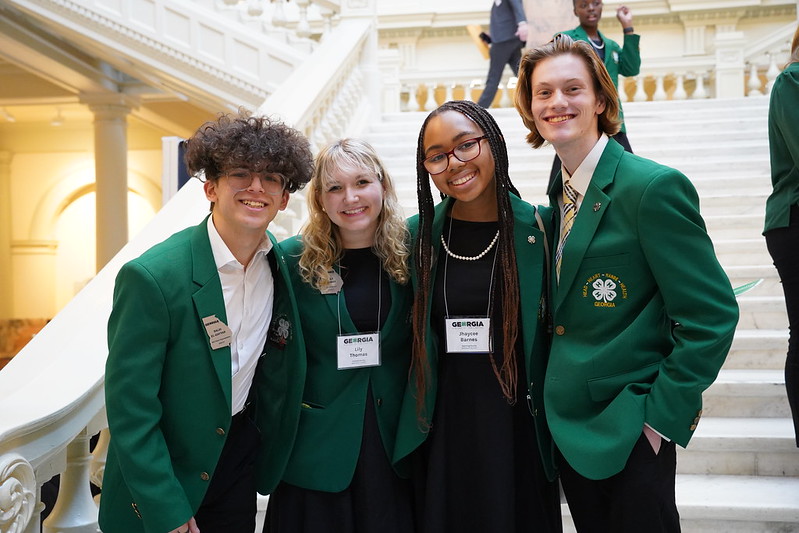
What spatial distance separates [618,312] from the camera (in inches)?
73.9

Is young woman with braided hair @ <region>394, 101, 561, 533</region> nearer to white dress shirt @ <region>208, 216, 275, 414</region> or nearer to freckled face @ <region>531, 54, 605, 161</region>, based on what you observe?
freckled face @ <region>531, 54, 605, 161</region>

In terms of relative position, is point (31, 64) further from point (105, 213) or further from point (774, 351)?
point (774, 351)

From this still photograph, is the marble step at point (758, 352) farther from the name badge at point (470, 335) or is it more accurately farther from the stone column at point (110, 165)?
the stone column at point (110, 165)

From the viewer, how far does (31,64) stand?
9.97 metres

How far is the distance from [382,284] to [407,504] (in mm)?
643

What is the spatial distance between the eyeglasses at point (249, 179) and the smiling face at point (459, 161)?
17.7 inches

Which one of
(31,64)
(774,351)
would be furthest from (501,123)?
(31,64)

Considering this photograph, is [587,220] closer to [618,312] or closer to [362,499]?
[618,312]

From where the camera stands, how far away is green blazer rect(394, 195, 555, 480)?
2096 millimetres

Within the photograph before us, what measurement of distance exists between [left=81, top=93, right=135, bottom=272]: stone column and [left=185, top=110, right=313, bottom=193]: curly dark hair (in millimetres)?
9650

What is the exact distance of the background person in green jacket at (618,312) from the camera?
1773 millimetres

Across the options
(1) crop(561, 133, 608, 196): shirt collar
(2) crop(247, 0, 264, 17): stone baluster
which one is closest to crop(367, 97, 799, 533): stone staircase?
(1) crop(561, 133, 608, 196): shirt collar

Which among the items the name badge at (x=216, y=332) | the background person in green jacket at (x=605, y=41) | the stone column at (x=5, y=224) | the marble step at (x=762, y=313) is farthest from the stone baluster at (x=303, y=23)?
the stone column at (x=5, y=224)

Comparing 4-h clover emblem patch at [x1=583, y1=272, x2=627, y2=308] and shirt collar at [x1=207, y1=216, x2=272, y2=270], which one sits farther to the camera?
shirt collar at [x1=207, y1=216, x2=272, y2=270]
